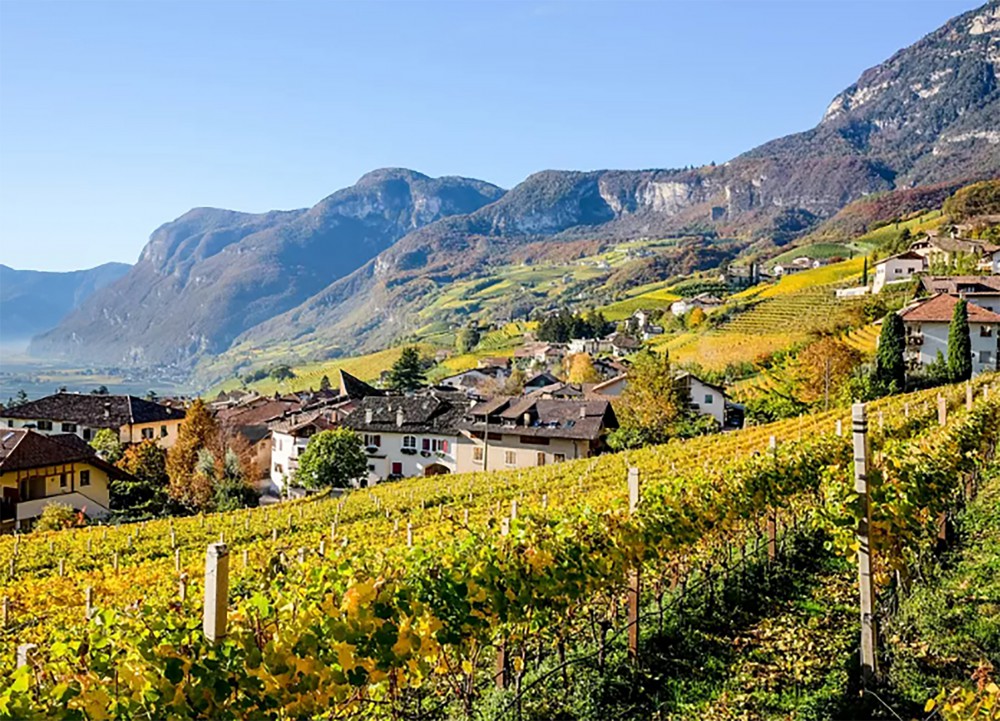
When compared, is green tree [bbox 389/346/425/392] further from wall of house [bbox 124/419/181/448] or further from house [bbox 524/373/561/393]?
wall of house [bbox 124/419/181/448]

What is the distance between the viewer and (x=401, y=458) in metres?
49.9

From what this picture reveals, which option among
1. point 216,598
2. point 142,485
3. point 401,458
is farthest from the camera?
point 401,458

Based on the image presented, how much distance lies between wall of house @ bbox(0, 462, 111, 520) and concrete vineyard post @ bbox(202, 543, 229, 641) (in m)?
38.0

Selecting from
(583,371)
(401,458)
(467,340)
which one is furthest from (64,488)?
(467,340)

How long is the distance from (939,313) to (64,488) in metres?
49.7

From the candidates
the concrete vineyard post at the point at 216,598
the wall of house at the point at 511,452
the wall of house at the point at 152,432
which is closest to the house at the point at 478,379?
the wall of house at the point at 511,452

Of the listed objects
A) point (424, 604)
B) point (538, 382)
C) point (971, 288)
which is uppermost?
point (971, 288)

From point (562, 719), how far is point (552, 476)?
22117 millimetres

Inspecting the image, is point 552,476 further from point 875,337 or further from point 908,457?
point 875,337

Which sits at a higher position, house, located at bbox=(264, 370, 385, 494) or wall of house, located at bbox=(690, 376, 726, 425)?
wall of house, located at bbox=(690, 376, 726, 425)

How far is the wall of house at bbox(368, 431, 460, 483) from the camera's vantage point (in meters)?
49.0

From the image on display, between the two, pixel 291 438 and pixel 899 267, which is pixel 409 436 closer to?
pixel 291 438

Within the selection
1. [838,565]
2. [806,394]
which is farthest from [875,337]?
[838,565]

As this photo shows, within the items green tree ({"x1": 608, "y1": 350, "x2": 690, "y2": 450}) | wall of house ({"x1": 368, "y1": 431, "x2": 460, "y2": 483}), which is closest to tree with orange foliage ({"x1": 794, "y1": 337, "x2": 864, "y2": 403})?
green tree ({"x1": 608, "y1": 350, "x2": 690, "y2": 450})
